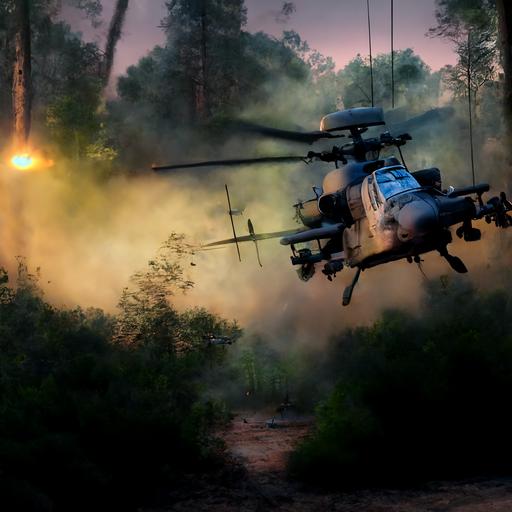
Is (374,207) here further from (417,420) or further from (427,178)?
(417,420)

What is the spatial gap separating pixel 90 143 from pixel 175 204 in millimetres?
5137

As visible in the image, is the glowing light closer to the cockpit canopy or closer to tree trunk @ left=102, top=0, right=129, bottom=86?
tree trunk @ left=102, top=0, right=129, bottom=86

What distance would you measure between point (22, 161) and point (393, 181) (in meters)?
20.6

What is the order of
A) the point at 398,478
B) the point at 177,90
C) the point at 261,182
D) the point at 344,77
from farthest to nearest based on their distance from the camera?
the point at 344,77 → the point at 177,90 → the point at 261,182 → the point at 398,478

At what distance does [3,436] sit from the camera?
43.9ft

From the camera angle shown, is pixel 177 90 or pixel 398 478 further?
pixel 177 90

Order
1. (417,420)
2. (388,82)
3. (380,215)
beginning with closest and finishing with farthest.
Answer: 1. (380,215)
2. (417,420)
3. (388,82)

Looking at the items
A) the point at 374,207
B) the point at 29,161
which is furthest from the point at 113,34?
the point at 374,207

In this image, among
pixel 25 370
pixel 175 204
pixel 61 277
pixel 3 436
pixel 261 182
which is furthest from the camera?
pixel 261 182

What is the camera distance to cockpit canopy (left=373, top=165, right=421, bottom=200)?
13.8 meters

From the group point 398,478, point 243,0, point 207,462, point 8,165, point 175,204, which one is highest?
point 243,0

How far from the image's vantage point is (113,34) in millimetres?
42312

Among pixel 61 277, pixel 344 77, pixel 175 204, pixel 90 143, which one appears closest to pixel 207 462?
pixel 61 277

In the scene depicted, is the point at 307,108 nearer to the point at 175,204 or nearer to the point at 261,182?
the point at 261,182
